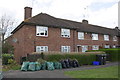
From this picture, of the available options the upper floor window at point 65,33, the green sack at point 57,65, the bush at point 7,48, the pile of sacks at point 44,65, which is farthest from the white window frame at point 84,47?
the green sack at point 57,65

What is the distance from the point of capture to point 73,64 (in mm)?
15656

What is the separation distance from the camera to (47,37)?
21.7 m

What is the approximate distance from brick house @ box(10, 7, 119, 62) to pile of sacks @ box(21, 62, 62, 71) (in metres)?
6.69

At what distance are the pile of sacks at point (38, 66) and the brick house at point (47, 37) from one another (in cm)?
669

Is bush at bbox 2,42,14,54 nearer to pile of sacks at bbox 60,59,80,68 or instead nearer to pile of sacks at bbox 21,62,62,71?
pile of sacks at bbox 21,62,62,71

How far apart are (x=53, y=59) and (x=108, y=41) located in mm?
20964

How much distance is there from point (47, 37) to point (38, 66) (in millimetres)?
8811

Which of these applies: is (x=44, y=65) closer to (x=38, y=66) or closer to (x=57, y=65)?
(x=38, y=66)

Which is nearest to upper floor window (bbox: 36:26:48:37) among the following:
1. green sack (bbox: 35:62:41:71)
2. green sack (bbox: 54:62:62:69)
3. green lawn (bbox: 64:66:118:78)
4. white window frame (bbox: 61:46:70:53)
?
white window frame (bbox: 61:46:70:53)

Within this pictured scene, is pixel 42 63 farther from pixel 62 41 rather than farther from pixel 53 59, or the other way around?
pixel 62 41

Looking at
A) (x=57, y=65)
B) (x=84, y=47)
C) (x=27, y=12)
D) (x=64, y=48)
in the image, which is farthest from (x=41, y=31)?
(x=84, y=47)

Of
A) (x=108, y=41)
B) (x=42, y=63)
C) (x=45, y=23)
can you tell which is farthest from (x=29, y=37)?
(x=108, y=41)

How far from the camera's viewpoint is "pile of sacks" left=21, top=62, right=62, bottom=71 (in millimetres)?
12961

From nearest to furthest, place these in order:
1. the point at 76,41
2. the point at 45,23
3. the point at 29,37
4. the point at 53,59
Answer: the point at 53,59, the point at 29,37, the point at 45,23, the point at 76,41
